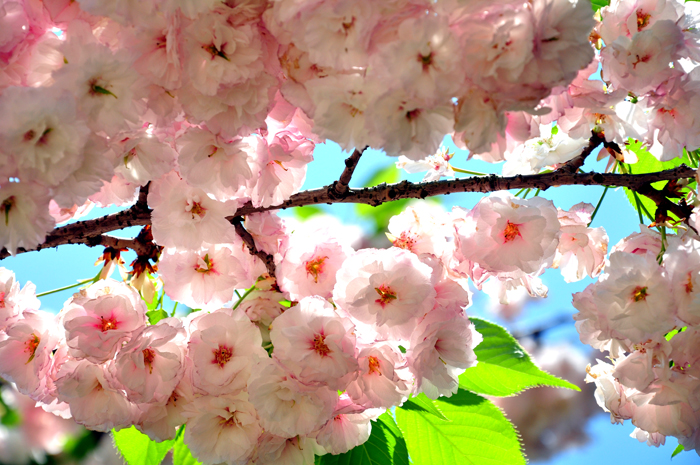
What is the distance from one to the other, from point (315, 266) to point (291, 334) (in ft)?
0.49

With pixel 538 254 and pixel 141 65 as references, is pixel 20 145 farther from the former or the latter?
pixel 538 254

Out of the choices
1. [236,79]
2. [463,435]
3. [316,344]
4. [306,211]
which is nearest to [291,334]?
[316,344]

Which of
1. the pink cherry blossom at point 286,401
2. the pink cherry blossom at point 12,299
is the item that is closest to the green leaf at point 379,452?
the pink cherry blossom at point 286,401

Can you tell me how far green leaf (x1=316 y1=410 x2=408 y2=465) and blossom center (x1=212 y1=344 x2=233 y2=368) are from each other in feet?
1.19

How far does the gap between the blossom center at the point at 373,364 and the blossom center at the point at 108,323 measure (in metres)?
0.40

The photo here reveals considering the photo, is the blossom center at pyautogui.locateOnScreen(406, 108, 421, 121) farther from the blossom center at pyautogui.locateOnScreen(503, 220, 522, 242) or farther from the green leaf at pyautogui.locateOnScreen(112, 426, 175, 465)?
the green leaf at pyautogui.locateOnScreen(112, 426, 175, 465)

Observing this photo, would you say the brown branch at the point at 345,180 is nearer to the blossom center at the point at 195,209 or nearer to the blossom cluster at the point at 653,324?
the blossom center at the point at 195,209

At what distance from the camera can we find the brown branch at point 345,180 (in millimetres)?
801

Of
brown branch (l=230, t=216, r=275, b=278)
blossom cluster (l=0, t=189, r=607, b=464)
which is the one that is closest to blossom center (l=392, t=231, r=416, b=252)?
blossom cluster (l=0, t=189, r=607, b=464)

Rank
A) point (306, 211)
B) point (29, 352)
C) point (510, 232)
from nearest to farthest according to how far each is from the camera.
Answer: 1. point (510, 232)
2. point (29, 352)
3. point (306, 211)

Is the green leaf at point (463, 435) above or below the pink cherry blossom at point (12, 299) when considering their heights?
below

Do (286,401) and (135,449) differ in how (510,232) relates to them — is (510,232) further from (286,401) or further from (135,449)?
(135,449)

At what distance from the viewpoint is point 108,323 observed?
2.77 ft

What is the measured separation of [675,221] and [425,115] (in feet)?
1.83
